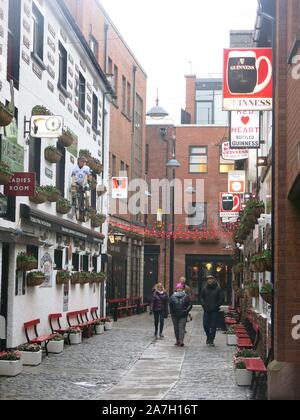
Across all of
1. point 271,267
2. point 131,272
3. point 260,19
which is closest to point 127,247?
point 131,272

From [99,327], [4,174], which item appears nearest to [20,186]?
[4,174]

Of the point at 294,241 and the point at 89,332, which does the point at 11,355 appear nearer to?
the point at 294,241

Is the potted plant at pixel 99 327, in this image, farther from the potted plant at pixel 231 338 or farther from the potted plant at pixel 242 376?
the potted plant at pixel 242 376

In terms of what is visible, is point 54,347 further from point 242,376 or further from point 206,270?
point 206,270

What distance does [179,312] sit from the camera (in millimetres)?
19875

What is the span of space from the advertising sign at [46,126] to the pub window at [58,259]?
15.2 ft

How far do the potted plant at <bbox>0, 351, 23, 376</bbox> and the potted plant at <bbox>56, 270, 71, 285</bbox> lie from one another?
674cm

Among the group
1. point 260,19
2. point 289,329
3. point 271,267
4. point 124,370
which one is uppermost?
point 260,19

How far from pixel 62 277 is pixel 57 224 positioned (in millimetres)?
1752

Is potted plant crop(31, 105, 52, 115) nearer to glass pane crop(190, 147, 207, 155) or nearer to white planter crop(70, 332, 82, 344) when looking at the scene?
white planter crop(70, 332, 82, 344)

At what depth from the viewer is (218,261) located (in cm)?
4609

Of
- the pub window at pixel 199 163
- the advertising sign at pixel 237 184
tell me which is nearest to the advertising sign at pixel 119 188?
the advertising sign at pixel 237 184

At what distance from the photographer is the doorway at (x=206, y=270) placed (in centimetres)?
4606

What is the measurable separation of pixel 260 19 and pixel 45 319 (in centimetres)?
881
